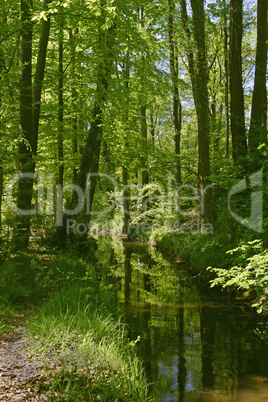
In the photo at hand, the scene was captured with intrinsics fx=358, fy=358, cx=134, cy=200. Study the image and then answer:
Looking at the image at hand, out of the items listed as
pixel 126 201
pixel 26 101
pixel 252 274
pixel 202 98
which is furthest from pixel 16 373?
pixel 126 201

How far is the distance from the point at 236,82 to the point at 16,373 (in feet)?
27.5

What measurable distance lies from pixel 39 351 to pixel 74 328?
62 centimetres

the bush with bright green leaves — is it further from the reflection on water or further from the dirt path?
the dirt path

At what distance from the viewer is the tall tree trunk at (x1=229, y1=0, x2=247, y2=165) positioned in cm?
915

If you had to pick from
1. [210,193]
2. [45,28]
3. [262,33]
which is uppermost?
[45,28]

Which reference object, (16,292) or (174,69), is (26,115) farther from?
(174,69)

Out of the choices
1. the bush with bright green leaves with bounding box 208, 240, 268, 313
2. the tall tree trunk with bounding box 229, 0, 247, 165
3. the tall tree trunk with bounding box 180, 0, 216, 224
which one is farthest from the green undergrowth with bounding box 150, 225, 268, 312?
the tall tree trunk with bounding box 229, 0, 247, 165

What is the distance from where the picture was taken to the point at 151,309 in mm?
7535

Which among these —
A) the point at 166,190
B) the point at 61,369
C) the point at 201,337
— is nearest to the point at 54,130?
the point at 166,190

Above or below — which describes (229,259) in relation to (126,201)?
below

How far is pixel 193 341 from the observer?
228 inches

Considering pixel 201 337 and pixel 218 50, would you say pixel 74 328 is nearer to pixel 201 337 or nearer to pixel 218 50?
pixel 201 337

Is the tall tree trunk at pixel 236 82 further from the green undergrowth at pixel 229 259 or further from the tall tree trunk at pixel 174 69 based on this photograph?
the tall tree trunk at pixel 174 69

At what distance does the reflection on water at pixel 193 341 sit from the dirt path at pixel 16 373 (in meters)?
1.50
